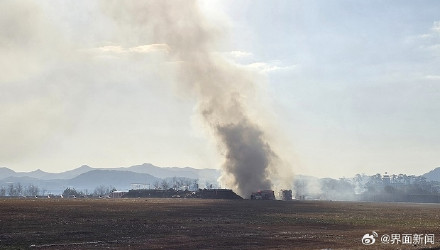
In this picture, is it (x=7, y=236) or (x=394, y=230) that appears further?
(x=394, y=230)

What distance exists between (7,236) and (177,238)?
14.6 m

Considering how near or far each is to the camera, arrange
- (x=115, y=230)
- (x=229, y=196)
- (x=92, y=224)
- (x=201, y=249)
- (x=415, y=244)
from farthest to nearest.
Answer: (x=229, y=196) → (x=92, y=224) → (x=115, y=230) → (x=415, y=244) → (x=201, y=249)

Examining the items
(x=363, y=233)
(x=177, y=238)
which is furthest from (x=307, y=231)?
(x=177, y=238)

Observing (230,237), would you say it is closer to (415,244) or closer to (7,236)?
(415,244)

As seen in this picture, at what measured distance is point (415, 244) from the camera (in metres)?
40.8

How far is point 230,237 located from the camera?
4409cm

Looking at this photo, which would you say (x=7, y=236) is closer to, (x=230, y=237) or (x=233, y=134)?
(x=230, y=237)

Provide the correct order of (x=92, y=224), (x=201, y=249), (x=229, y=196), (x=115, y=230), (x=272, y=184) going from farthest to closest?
(x=272, y=184) → (x=229, y=196) → (x=92, y=224) → (x=115, y=230) → (x=201, y=249)

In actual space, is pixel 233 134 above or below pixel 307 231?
above

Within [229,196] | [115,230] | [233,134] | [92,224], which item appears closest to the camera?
[115,230]

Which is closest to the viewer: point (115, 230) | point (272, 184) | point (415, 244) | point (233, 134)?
point (415, 244)

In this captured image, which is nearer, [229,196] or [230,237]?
[230,237]

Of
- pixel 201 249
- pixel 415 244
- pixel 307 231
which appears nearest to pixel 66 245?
pixel 201 249

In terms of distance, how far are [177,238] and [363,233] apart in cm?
1991
